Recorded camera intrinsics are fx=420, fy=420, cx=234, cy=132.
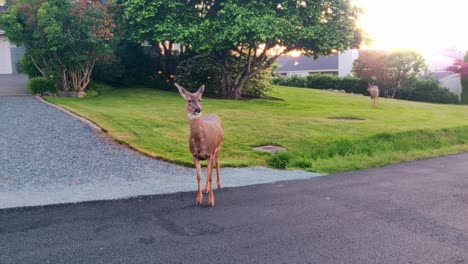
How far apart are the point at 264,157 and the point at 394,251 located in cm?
657

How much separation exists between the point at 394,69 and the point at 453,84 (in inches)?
321

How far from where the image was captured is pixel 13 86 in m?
25.5

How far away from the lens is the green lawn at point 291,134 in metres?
11.5

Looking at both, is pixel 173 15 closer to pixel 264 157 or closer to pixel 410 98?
pixel 264 157

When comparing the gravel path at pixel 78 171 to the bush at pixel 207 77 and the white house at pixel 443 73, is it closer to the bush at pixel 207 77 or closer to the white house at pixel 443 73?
the bush at pixel 207 77

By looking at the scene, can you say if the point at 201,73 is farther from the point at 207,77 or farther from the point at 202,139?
the point at 202,139

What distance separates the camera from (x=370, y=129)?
15820 millimetres

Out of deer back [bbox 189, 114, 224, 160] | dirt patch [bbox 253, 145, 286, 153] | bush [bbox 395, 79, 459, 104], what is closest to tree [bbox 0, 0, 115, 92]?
dirt patch [bbox 253, 145, 286, 153]

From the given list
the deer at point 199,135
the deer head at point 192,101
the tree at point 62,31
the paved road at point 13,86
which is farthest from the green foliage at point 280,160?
the paved road at point 13,86

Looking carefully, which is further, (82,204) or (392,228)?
(82,204)

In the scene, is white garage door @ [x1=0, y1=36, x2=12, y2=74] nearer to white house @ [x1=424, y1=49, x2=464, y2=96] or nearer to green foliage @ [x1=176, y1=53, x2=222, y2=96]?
green foliage @ [x1=176, y1=53, x2=222, y2=96]

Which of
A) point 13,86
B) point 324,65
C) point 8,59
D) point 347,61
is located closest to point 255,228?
point 13,86

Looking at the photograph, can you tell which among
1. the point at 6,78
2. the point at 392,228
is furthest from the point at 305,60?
the point at 392,228

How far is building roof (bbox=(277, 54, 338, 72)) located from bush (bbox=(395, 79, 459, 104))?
2244cm
